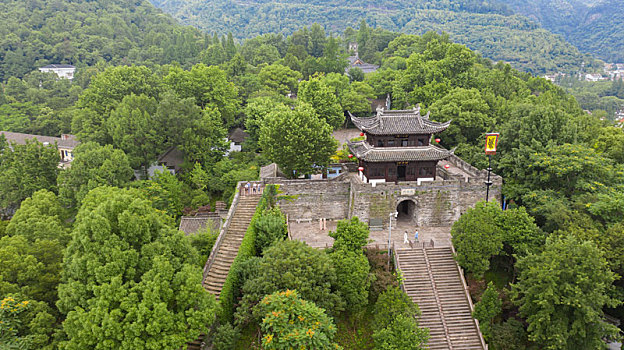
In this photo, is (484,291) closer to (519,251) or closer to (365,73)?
(519,251)

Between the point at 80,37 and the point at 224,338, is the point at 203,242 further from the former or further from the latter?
the point at 80,37

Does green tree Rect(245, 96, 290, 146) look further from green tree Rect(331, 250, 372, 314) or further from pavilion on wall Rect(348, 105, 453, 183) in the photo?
green tree Rect(331, 250, 372, 314)

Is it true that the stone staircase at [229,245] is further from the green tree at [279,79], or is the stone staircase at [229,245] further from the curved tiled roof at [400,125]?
the green tree at [279,79]

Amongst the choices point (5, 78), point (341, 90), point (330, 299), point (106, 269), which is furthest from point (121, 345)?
point (5, 78)

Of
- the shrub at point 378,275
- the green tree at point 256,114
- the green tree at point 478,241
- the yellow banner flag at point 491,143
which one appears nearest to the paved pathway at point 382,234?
the shrub at point 378,275

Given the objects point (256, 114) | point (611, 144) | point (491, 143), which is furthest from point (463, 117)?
point (256, 114)
